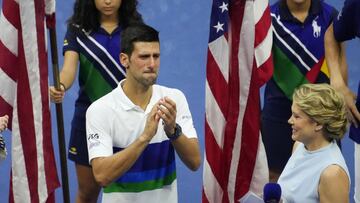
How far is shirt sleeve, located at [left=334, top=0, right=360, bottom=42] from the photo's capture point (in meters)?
4.95

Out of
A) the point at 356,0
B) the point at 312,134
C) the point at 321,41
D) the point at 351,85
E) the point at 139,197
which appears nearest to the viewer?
the point at 312,134

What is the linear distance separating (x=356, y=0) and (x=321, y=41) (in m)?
0.59

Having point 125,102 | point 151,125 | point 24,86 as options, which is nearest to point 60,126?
point 24,86

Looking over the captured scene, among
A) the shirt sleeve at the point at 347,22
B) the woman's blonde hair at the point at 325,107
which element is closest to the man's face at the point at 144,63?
the woman's blonde hair at the point at 325,107

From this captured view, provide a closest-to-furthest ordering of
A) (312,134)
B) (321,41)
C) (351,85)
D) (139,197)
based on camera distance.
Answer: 1. (312,134)
2. (139,197)
3. (321,41)
4. (351,85)

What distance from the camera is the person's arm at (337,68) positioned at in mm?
4922

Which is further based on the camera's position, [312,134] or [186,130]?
[186,130]

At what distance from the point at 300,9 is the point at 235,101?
34.3 inches

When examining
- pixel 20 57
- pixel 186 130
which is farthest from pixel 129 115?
pixel 20 57

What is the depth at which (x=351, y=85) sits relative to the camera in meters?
7.55

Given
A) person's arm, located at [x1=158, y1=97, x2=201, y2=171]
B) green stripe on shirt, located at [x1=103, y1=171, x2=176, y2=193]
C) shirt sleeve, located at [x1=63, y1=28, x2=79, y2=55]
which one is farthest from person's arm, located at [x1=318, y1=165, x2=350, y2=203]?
shirt sleeve, located at [x1=63, y1=28, x2=79, y2=55]

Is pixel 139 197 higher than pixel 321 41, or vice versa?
pixel 321 41

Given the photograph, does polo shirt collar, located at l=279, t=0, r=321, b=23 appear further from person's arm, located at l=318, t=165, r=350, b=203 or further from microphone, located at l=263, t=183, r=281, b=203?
microphone, located at l=263, t=183, r=281, b=203

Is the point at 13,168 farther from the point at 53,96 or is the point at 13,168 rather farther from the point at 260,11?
the point at 260,11
